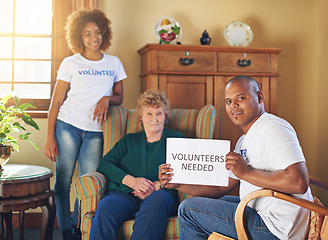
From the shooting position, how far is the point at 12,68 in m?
3.67

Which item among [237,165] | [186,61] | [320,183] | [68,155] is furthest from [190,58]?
[237,165]

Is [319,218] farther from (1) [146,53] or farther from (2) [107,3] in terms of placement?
(2) [107,3]

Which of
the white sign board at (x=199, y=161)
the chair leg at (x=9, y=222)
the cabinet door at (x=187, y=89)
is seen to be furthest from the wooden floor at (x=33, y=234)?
the white sign board at (x=199, y=161)

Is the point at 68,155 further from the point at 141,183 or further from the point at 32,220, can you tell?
the point at 32,220

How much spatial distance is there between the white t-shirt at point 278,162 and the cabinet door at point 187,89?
Result: 1560 mm

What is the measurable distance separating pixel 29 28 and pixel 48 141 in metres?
1.33

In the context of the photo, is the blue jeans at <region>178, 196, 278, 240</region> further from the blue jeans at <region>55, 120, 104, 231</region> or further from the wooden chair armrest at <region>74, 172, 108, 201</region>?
the blue jeans at <region>55, 120, 104, 231</region>

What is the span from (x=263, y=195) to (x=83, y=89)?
180 cm

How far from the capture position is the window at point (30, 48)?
3629 mm

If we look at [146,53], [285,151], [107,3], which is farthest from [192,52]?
[285,151]

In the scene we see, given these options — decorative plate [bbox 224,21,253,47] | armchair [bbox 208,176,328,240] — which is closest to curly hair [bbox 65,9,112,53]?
decorative plate [bbox 224,21,253,47]

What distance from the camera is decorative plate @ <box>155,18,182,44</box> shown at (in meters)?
3.42

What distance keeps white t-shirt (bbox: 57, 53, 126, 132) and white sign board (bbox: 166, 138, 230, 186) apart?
119 cm

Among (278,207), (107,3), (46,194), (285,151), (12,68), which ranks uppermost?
(107,3)
